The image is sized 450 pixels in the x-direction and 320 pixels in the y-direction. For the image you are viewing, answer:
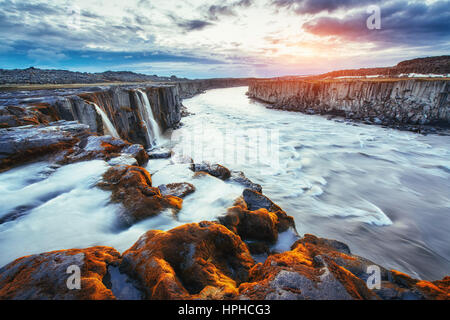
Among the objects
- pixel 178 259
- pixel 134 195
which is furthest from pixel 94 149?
pixel 178 259

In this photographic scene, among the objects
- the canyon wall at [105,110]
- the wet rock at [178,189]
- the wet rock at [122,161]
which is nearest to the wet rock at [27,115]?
the canyon wall at [105,110]

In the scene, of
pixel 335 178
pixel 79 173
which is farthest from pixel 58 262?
pixel 335 178

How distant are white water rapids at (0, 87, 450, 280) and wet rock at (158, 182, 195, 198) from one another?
0.20 metres

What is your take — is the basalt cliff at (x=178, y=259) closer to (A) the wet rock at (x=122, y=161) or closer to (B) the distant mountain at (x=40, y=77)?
(A) the wet rock at (x=122, y=161)

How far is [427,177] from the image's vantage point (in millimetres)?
10695

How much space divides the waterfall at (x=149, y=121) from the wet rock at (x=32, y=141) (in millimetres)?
8652

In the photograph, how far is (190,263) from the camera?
2947 mm

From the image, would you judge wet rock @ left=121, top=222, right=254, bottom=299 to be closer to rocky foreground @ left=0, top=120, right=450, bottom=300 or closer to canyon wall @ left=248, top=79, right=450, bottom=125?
rocky foreground @ left=0, top=120, right=450, bottom=300

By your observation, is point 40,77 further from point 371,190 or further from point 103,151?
point 371,190

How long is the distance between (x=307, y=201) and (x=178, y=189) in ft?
18.4

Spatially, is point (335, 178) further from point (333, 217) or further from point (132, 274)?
point (132, 274)

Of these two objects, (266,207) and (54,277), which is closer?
(54,277)

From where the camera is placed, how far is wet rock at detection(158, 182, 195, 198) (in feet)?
19.1

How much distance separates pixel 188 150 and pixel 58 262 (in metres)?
12.0
